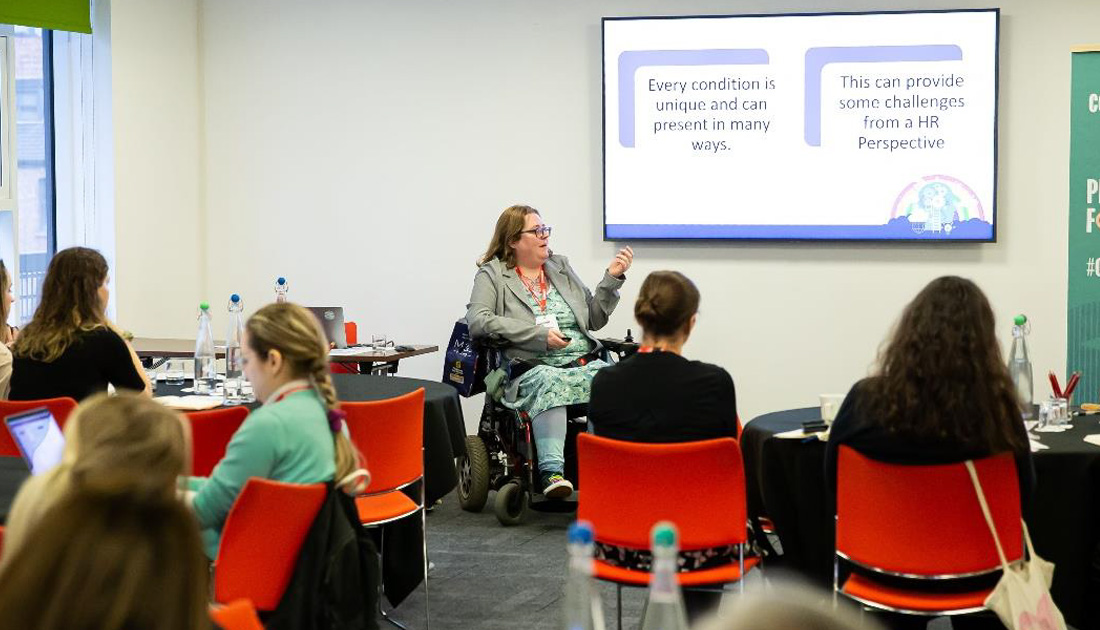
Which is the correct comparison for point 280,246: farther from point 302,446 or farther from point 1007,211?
point 302,446

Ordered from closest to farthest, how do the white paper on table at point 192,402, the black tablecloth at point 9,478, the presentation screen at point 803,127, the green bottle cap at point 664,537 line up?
1. the green bottle cap at point 664,537
2. the black tablecloth at point 9,478
3. the white paper on table at point 192,402
4. the presentation screen at point 803,127

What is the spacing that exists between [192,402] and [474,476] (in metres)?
1.86

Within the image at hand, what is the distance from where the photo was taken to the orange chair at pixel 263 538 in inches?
112

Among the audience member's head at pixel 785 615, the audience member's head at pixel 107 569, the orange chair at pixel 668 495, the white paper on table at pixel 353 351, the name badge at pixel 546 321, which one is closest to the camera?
the audience member's head at pixel 785 615

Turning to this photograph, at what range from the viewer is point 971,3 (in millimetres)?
6758

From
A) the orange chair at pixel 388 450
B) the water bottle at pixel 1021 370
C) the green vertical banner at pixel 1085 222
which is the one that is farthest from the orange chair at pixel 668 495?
the green vertical banner at pixel 1085 222

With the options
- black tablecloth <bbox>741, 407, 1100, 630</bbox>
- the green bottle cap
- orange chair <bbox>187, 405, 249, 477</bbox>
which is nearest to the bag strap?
black tablecloth <bbox>741, 407, 1100, 630</bbox>

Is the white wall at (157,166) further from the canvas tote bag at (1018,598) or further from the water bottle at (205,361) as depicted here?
the canvas tote bag at (1018,598)

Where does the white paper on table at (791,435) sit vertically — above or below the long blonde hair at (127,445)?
below

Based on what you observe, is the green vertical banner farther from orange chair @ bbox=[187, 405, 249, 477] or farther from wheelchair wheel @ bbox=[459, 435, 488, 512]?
orange chair @ bbox=[187, 405, 249, 477]

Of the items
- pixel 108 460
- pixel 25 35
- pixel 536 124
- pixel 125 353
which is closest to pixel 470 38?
pixel 536 124

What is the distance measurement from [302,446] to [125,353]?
5.14 ft

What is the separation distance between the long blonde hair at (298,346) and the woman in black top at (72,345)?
4.54 feet

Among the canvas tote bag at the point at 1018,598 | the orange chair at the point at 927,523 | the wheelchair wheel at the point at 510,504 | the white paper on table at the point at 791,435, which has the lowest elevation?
the wheelchair wheel at the point at 510,504
